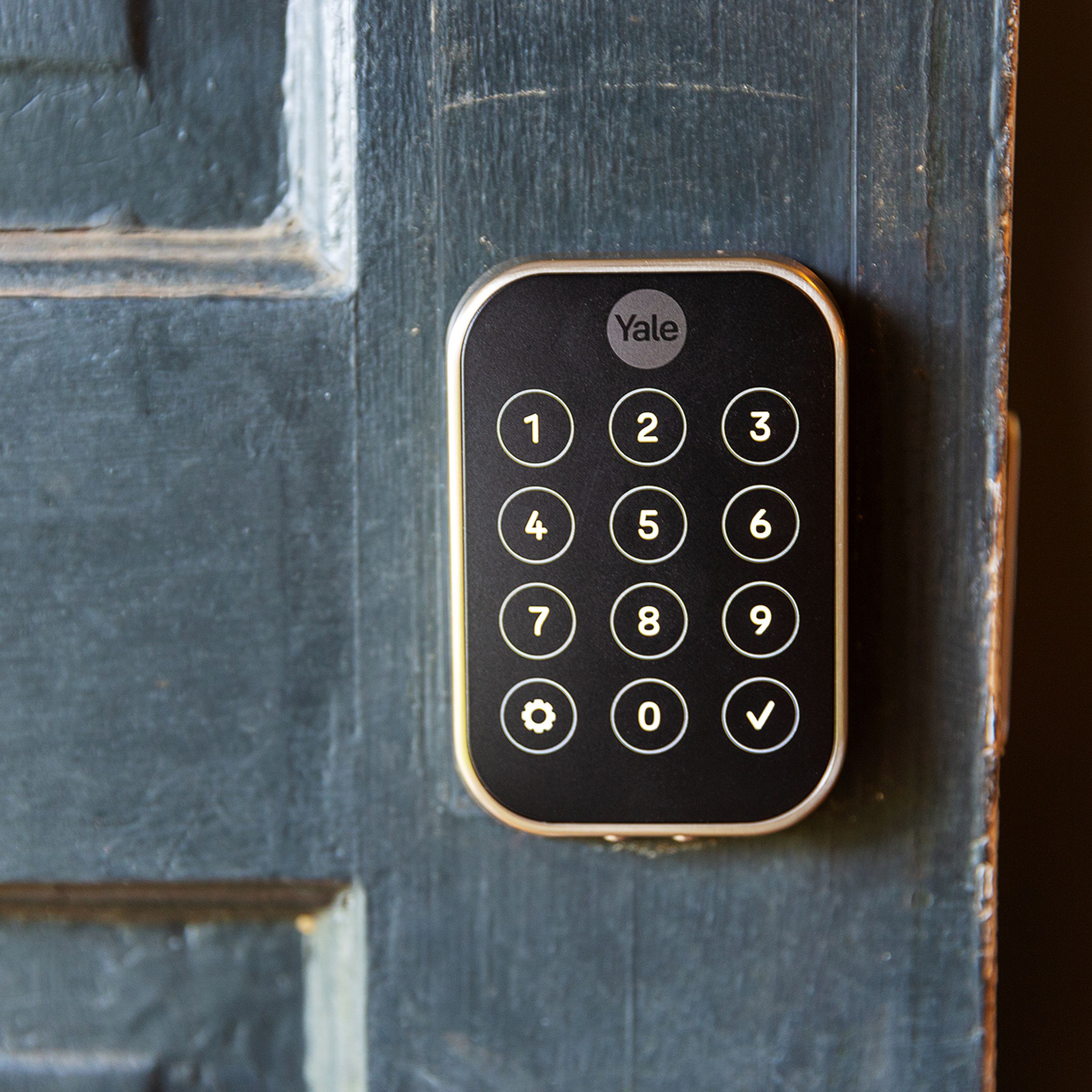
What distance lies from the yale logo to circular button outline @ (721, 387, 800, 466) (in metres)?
0.02

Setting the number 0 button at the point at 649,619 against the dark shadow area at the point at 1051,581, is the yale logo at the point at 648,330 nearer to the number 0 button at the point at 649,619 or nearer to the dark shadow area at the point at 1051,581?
the number 0 button at the point at 649,619

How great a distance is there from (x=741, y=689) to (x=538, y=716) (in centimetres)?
6

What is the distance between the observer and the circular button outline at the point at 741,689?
8.7 inches

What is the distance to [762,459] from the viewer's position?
22 centimetres

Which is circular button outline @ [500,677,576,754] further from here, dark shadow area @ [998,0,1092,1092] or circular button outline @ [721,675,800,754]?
dark shadow area @ [998,0,1092,1092]

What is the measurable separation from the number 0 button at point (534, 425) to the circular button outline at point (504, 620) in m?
0.03

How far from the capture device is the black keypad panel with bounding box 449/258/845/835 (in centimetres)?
22

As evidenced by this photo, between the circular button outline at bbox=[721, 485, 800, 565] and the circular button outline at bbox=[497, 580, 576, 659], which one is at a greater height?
the circular button outline at bbox=[721, 485, 800, 565]

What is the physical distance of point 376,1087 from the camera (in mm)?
237

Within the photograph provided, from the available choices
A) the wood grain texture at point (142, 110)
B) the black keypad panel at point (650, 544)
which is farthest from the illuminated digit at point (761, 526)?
the wood grain texture at point (142, 110)

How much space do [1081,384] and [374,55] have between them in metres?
0.32

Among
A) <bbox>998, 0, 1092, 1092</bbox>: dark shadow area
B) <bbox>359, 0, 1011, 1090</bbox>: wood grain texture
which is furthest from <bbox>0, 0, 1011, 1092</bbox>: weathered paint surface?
<bbox>998, 0, 1092, 1092</bbox>: dark shadow area

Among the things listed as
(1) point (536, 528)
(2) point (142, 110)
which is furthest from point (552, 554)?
(2) point (142, 110)

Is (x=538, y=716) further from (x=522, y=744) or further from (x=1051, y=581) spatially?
(x=1051, y=581)
